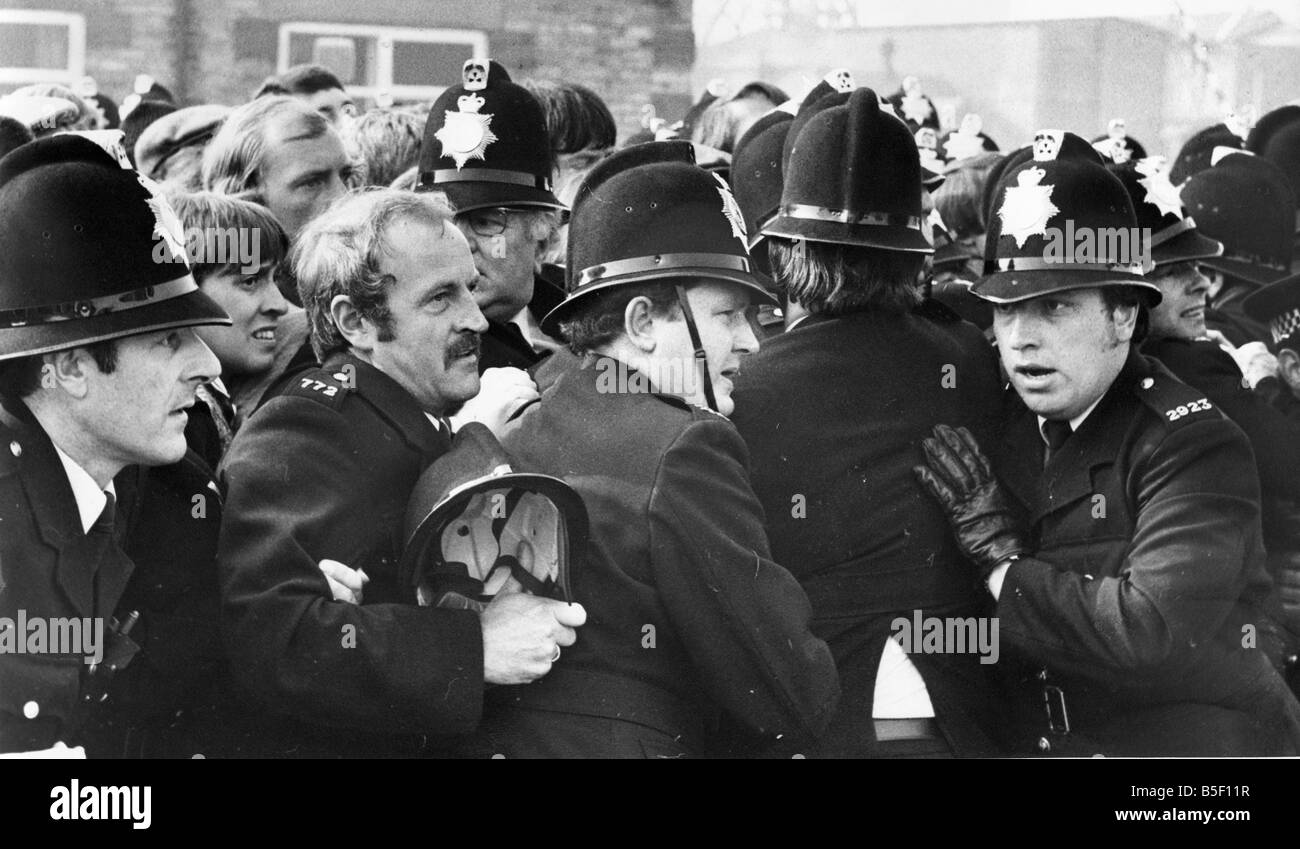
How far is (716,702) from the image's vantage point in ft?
11.3

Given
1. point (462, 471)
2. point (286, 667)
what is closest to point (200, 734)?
point (286, 667)

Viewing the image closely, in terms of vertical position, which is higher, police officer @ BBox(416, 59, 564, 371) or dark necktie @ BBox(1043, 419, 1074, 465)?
police officer @ BBox(416, 59, 564, 371)

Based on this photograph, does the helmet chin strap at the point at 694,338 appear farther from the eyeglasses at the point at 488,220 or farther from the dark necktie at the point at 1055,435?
the eyeglasses at the point at 488,220

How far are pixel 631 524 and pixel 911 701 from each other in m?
0.88

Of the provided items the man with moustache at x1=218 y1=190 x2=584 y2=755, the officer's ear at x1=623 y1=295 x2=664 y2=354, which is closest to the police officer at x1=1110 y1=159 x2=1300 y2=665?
the officer's ear at x1=623 y1=295 x2=664 y2=354

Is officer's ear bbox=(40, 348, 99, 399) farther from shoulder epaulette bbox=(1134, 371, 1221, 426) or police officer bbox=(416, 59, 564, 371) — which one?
shoulder epaulette bbox=(1134, 371, 1221, 426)

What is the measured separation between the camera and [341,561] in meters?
3.28

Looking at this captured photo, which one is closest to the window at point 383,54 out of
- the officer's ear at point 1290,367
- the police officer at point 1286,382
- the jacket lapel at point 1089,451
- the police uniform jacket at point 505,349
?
the police uniform jacket at point 505,349

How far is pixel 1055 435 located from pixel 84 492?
2.14 m

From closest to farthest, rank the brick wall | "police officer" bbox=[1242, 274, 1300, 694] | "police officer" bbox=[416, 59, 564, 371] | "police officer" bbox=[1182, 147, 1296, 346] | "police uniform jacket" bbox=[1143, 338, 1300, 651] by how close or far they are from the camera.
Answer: "police uniform jacket" bbox=[1143, 338, 1300, 651]
"police officer" bbox=[1242, 274, 1300, 694]
"police officer" bbox=[416, 59, 564, 371]
"police officer" bbox=[1182, 147, 1296, 346]
the brick wall

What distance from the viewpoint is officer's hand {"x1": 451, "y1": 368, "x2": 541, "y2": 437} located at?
140 inches

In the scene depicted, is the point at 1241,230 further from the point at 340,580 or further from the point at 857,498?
the point at 340,580

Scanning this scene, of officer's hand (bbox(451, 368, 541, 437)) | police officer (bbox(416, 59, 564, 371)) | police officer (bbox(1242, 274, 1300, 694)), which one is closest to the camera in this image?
officer's hand (bbox(451, 368, 541, 437))

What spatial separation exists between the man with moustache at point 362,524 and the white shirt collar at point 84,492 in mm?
255
